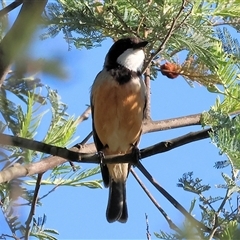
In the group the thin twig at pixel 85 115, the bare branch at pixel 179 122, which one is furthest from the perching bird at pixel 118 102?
the bare branch at pixel 179 122

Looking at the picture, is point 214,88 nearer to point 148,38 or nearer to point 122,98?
point 148,38

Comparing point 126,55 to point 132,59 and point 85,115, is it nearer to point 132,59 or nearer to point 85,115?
point 132,59

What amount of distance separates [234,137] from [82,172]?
65.5 inches

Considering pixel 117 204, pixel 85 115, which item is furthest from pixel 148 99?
pixel 117 204

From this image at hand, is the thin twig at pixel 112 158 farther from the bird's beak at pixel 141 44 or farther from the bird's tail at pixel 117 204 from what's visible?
the bird's tail at pixel 117 204

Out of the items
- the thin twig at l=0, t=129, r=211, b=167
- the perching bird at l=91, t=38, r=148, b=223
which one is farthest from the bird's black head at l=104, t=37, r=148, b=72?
the thin twig at l=0, t=129, r=211, b=167

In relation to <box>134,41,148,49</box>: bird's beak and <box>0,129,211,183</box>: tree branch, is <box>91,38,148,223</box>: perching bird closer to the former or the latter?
<box>134,41,148,49</box>: bird's beak

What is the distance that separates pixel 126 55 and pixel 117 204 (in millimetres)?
1097

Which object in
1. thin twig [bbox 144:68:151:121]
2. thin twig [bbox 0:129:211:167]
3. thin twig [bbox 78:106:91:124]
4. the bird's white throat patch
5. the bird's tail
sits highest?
the bird's white throat patch

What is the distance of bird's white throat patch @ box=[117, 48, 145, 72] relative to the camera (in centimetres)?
320

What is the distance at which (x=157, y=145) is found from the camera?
2.00 m

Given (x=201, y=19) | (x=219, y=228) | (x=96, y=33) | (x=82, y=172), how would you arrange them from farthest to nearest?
(x=82, y=172) < (x=96, y=33) < (x=201, y=19) < (x=219, y=228)

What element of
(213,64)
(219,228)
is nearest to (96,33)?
(213,64)

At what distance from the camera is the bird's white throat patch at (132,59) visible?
3.20m
